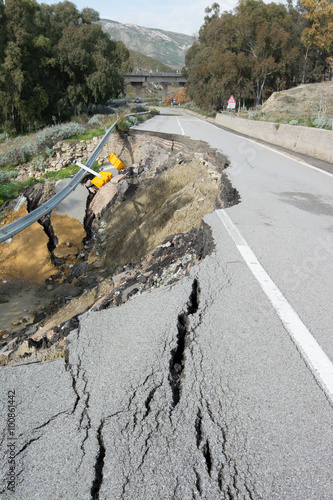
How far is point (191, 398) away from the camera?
8.77ft

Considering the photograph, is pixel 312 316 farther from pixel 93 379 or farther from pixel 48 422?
pixel 48 422

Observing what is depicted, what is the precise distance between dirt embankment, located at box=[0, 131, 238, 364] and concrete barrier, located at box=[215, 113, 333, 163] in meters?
3.53

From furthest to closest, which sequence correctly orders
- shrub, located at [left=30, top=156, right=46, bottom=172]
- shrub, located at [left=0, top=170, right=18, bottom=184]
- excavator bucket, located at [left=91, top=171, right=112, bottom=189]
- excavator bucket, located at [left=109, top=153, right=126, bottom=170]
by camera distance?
shrub, located at [left=30, top=156, right=46, bottom=172], shrub, located at [left=0, top=170, right=18, bottom=184], excavator bucket, located at [left=109, top=153, right=126, bottom=170], excavator bucket, located at [left=91, top=171, right=112, bottom=189]

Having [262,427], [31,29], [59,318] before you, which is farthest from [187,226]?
[31,29]

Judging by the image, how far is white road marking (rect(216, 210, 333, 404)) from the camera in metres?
2.76

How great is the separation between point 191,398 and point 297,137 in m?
13.4

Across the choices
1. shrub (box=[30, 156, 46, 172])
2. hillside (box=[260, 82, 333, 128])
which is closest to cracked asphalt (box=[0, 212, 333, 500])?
shrub (box=[30, 156, 46, 172])

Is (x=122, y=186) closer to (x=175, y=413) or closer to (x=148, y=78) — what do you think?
(x=175, y=413)

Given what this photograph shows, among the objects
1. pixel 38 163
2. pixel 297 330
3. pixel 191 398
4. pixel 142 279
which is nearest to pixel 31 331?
pixel 142 279

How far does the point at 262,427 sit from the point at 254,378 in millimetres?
428

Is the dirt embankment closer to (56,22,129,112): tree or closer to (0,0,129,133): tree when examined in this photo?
(0,0,129,133): tree

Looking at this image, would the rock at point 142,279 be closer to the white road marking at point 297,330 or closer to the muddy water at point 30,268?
the white road marking at point 297,330

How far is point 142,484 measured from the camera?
2102mm

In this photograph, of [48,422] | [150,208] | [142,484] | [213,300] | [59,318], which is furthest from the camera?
[150,208]
